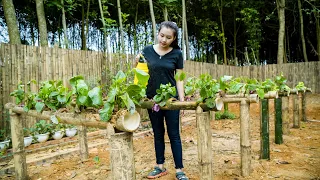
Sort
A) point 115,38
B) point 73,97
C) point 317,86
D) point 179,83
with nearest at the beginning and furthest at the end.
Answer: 1. point 73,97
2. point 179,83
3. point 317,86
4. point 115,38

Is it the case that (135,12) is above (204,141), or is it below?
above

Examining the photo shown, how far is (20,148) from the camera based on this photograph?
2.42 meters

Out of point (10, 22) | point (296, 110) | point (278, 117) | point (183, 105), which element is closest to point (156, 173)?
point (183, 105)

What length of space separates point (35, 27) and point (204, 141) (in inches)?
527

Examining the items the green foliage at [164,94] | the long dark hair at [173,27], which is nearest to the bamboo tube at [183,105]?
the green foliage at [164,94]

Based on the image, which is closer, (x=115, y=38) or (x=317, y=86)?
(x=317, y=86)

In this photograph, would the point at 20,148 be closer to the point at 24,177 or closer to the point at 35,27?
the point at 24,177

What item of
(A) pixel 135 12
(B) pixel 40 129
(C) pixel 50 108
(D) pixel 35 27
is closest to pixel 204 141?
(C) pixel 50 108

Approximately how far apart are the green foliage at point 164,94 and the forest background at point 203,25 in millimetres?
8464

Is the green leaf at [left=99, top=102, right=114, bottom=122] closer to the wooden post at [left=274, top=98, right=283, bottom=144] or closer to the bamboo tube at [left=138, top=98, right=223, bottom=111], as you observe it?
the bamboo tube at [left=138, top=98, right=223, bottom=111]

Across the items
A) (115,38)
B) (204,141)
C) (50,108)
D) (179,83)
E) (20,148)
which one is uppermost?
(115,38)

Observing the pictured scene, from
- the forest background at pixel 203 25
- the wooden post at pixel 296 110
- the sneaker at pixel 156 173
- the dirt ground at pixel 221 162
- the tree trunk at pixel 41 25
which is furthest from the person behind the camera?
the forest background at pixel 203 25

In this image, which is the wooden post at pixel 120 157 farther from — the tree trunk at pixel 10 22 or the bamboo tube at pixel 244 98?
the tree trunk at pixel 10 22

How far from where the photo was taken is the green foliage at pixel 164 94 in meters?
1.72
